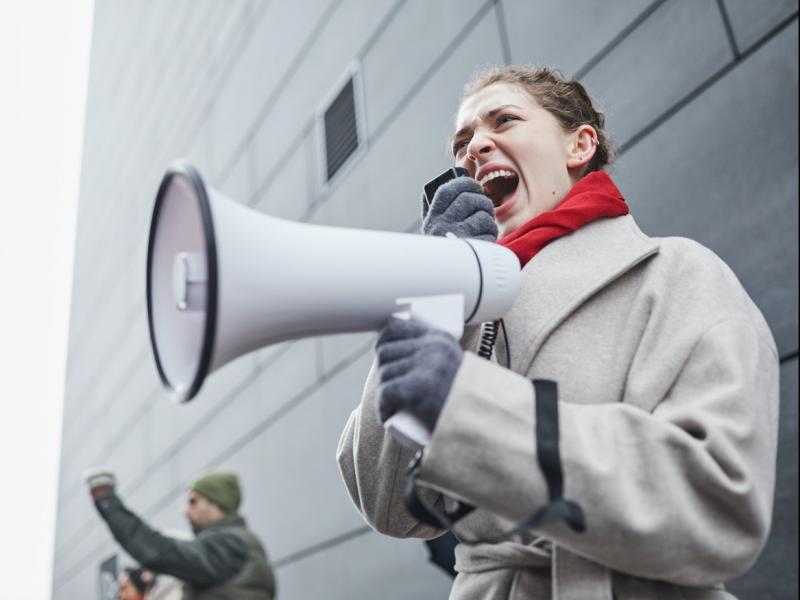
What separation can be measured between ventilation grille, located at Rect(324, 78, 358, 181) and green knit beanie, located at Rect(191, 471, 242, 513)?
1.62 meters

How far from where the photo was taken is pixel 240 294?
72 cm

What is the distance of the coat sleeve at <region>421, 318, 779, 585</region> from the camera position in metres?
0.68

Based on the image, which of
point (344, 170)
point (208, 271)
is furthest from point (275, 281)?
point (344, 170)

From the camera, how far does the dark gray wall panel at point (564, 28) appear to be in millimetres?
2064

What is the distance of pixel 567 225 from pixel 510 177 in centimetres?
22

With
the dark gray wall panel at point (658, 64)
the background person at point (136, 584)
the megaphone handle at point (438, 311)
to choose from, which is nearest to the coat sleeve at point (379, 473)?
the megaphone handle at point (438, 311)

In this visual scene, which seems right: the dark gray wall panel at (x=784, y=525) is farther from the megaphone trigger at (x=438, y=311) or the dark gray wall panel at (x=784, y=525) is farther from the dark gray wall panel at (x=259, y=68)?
the dark gray wall panel at (x=259, y=68)

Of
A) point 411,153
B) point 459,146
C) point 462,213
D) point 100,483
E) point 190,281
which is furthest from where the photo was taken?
point 411,153

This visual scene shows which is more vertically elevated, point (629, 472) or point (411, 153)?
point (411, 153)

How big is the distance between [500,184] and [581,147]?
0.18 meters

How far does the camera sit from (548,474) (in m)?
0.68

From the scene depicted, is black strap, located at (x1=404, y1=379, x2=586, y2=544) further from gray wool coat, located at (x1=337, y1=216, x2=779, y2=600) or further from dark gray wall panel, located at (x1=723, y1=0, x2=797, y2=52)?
Answer: dark gray wall panel, located at (x1=723, y1=0, x2=797, y2=52)

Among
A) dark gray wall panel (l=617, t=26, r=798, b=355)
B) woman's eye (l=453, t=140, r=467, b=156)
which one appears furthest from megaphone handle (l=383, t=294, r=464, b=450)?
dark gray wall panel (l=617, t=26, r=798, b=355)

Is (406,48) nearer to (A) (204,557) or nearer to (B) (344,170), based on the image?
(B) (344,170)
